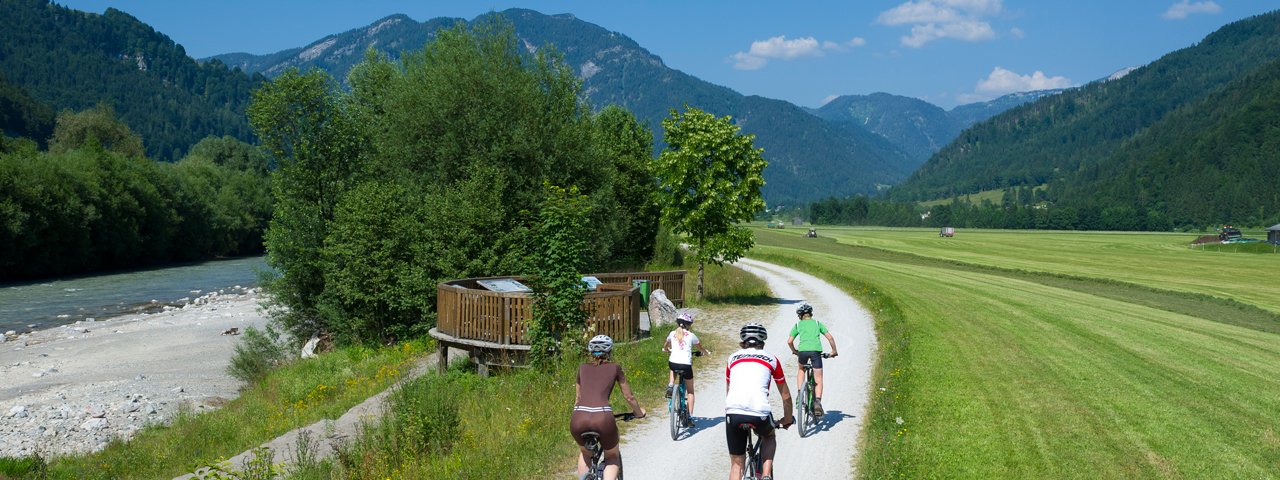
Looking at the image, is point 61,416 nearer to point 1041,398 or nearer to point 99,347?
point 99,347

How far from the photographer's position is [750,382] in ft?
28.5

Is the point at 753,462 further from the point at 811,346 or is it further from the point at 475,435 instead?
the point at 475,435

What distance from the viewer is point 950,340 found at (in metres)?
23.5

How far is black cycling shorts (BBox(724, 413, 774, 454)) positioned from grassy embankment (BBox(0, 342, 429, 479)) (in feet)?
24.0

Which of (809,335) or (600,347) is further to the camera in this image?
(809,335)

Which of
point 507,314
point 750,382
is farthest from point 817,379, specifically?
point 507,314

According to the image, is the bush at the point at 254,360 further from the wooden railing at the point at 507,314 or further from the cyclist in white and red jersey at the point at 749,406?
the cyclist in white and red jersey at the point at 749,406

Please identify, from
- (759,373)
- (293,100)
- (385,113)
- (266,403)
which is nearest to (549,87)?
(385,113)

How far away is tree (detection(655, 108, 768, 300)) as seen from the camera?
33.2 meters

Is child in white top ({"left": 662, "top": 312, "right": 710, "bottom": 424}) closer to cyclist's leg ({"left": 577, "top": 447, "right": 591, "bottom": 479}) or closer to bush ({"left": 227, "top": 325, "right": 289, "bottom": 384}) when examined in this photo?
cyclist's leg ({"left": 577, "top": 447, "right": 591, "bottom": 479})

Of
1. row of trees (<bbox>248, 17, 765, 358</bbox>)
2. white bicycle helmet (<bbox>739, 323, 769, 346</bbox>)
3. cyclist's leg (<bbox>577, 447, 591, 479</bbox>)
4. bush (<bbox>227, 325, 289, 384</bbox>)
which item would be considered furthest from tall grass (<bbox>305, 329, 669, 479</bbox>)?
bush (<bbox>227, 325, 289, 384</bbox>)

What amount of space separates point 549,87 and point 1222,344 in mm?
27179

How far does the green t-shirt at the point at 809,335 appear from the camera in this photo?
13047mm

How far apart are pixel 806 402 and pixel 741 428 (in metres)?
4.91
